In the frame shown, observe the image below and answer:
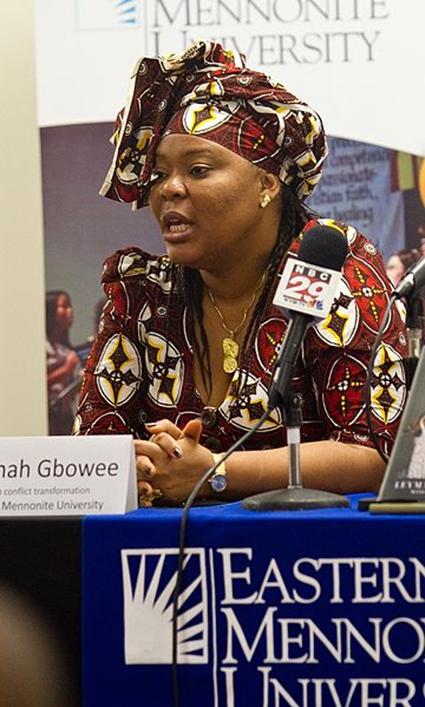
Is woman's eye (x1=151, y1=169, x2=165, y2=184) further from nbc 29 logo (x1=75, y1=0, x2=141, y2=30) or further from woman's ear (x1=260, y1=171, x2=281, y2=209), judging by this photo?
nbc 29 logo (x1=75, y1=0, x2=141, y2=30)

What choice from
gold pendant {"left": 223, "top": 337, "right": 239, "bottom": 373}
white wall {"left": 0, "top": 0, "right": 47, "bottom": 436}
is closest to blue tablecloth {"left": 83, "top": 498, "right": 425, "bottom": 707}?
gold pendant {"left": 223, "top": 337, "right": 239, "bottom": 373}

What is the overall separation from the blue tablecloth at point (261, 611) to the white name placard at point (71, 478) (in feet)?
0.18

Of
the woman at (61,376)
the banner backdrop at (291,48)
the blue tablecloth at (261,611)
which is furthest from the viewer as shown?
the woman at (61,376)

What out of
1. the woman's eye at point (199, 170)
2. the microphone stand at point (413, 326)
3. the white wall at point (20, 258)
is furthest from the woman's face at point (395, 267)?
the microphone stand at point (413, 326)

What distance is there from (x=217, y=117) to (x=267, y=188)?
0.50 feet

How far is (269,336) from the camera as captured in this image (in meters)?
2.18

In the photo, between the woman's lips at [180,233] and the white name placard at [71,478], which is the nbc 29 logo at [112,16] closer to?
the woman's lips at [180,233]

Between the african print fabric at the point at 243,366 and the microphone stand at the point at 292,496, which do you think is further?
the african print fabric at the point at 243,366

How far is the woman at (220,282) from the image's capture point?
6.86 feet

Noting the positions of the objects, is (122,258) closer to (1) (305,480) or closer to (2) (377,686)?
(1) (305,480)

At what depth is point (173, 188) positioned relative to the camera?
2.13m

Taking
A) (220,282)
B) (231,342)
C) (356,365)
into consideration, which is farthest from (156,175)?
(356,365)

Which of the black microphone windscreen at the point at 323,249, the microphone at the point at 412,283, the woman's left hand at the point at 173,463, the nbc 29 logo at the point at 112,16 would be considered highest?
the nbc 29 logo at the point at 112,16

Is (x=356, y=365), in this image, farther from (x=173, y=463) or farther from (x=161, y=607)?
(x=161, y=607)
